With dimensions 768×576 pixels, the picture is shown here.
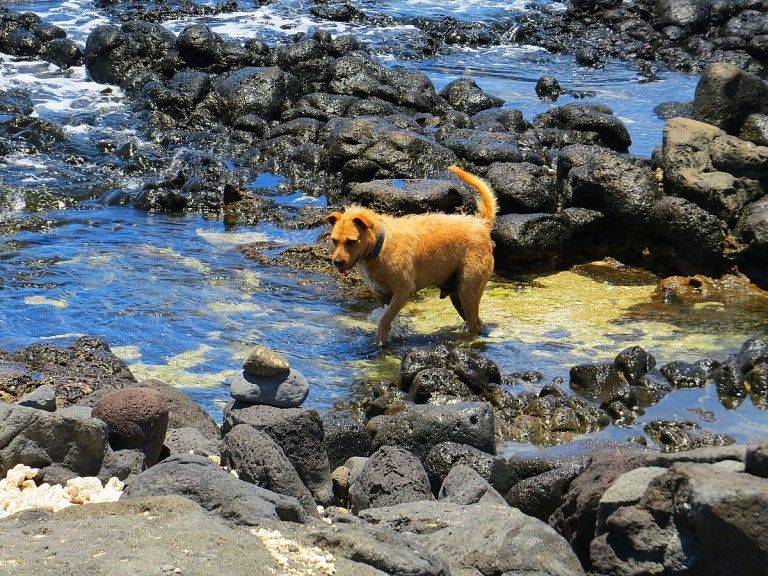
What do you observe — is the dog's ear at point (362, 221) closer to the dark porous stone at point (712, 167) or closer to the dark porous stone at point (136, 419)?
the dark porous stone at point (136, 419)

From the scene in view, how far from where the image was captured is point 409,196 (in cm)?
1509

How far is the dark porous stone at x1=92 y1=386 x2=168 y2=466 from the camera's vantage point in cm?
716

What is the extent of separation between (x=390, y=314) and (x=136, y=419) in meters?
5.12

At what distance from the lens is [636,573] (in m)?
5.18

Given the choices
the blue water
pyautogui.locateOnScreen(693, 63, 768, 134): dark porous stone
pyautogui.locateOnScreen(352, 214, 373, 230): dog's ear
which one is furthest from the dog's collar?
pyautogui.locateOnScreen(693, 63, 768, 134): dark porous stone

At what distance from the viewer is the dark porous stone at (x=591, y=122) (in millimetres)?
20906

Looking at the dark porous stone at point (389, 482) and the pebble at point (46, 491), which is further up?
the pebble at point (46, 491)

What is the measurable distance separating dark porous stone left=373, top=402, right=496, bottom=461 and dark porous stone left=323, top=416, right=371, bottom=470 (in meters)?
0.13

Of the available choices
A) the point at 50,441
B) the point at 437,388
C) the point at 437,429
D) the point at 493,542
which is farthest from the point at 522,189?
the point at 493,542

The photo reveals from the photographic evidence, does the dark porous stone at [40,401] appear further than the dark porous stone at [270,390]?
No

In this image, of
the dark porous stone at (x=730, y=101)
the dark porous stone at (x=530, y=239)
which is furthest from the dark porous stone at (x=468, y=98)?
the dark porous stone at (x=530, y=239)

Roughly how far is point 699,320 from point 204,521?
9.34 metres

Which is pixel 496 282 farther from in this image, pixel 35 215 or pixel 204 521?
pixel 204 521

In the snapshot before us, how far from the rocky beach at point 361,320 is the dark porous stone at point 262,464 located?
0.06 feet
